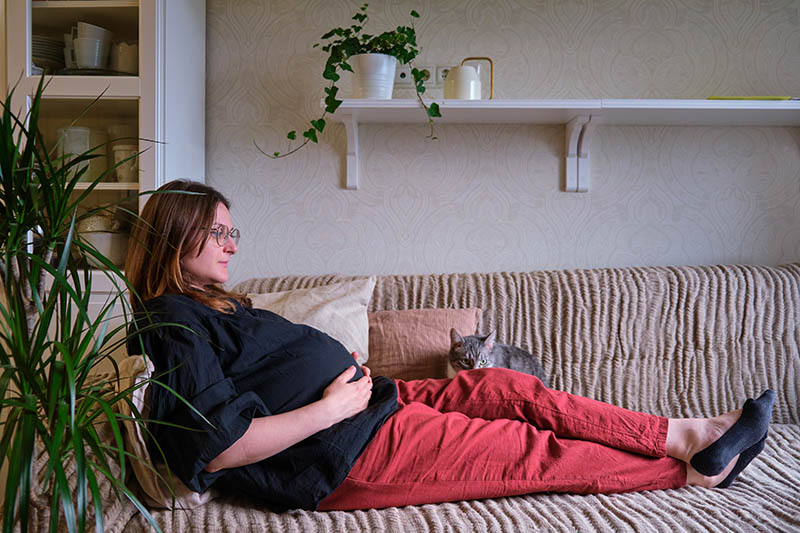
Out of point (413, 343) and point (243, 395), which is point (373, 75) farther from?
point (243, 395)

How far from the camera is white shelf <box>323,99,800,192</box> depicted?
1.95 m

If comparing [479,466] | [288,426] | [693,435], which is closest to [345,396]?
[288,426]

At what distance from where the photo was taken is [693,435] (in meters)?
1.35

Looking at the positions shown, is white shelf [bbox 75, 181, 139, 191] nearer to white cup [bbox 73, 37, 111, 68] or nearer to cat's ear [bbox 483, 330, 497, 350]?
white cup [bbox 73, 37, 111, 68]

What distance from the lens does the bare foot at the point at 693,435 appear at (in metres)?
1.34

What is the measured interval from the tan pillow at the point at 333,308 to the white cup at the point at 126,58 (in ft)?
2.40

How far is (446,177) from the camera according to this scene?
2.23 metres

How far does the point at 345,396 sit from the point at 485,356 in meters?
0.54

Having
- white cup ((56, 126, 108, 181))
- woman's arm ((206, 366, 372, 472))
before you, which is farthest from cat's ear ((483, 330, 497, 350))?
white cup ((56, 126, 108, 181))

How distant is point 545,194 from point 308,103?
0.87 m

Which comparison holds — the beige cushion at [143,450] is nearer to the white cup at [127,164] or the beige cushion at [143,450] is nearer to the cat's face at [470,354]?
the cat's face at [470,354]

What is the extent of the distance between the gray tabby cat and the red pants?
26cm

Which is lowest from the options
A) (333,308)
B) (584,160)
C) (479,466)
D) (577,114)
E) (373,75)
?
(479,466)

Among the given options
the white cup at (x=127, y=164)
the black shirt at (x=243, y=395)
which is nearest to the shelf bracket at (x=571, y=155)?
the black shirt at (x=243, y=395)
